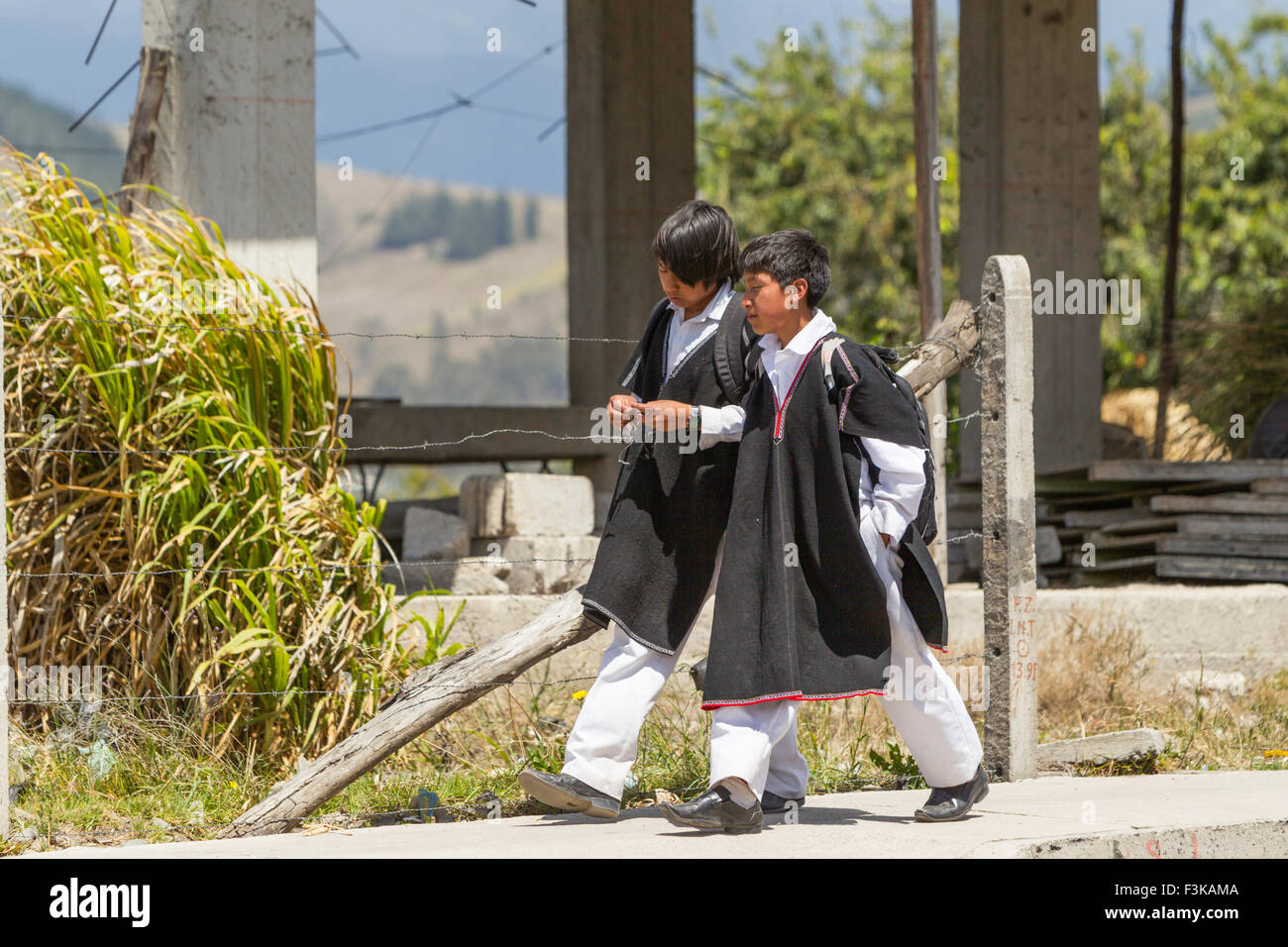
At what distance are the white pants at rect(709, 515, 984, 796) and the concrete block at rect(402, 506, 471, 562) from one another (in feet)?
12.4

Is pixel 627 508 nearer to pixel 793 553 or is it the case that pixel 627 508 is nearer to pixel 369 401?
pixel 793 553

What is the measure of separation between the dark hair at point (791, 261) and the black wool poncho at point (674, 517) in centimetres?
18

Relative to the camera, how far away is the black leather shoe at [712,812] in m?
3.57

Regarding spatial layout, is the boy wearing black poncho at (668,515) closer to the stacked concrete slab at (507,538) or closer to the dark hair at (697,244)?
the dark hair at (697,244)

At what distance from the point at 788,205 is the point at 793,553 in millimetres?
21783

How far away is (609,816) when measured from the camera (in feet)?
12.6

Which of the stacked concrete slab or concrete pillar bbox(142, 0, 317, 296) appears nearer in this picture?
concrete pillar bbox(142, 0, 317, 296)

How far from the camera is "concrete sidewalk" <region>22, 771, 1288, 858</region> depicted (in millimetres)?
3492

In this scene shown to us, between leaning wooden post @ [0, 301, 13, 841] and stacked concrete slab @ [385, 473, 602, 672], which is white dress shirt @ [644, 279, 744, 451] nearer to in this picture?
leaning wooden post @ [0, 301, 13, 841]

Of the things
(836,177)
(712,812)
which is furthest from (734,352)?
(836,177)

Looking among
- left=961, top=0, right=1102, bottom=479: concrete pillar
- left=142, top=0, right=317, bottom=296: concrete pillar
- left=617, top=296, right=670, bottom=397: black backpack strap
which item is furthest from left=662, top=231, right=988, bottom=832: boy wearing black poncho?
left=961, top=0, right=1102, bottom=479: concrete pillar

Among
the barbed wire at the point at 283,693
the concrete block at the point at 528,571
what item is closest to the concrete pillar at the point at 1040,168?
the concrete block at the point at 528,571

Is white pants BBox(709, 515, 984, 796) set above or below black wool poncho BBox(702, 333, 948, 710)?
below

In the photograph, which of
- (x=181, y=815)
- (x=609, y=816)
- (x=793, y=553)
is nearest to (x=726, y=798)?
(x=609, y=816)
